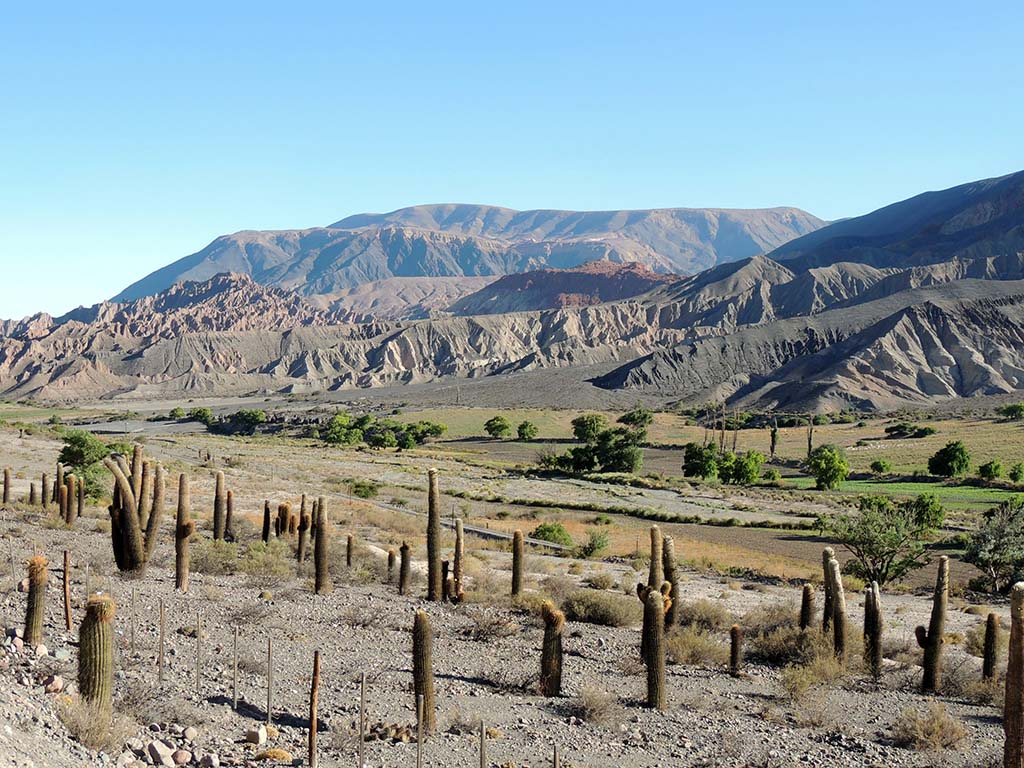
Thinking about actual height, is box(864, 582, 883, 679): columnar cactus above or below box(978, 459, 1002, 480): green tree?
above

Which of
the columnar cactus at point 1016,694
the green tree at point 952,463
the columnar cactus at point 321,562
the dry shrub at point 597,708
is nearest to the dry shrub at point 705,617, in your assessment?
the dry shrub at point 597,708

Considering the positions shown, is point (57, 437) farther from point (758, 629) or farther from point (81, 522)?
point (758, 629)

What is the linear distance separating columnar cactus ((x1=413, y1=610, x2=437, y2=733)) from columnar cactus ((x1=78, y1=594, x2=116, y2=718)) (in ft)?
13.0

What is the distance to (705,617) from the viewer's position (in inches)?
842

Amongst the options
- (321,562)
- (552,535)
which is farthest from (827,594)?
(552,535)

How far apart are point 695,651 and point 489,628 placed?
3.96 meters

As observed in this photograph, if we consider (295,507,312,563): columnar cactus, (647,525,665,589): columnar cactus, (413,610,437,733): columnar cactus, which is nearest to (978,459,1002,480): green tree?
(295,507,312,563): columnar cactus

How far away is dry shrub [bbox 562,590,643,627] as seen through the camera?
69.9 feet

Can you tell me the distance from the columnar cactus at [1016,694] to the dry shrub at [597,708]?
508 centimetres

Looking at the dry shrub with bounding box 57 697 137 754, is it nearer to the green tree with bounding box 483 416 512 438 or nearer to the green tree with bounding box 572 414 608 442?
the green tree with bounding box 572 414 608 442

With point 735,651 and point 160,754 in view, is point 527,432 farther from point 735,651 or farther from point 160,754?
point 160,754

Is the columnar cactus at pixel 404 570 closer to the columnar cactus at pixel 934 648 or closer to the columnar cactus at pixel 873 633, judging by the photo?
the columnar cactus at pixel 873 633

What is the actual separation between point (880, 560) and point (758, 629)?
1198 cm

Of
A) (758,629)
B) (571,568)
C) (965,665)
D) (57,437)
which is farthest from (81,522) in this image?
(57,437)
